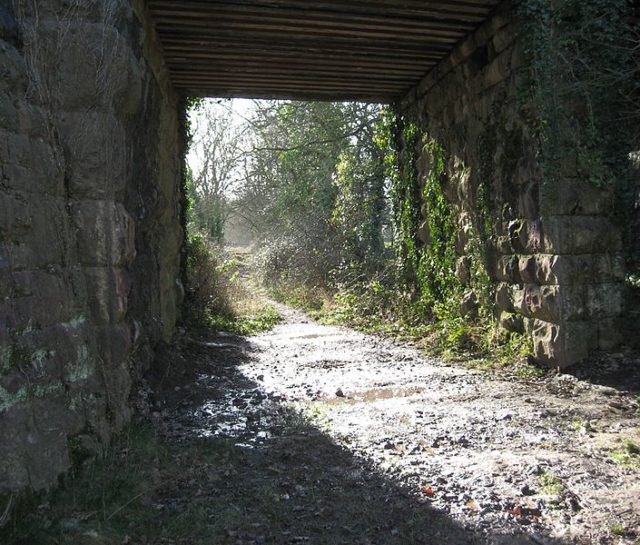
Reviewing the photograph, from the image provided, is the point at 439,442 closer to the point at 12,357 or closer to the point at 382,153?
the point at 12,357

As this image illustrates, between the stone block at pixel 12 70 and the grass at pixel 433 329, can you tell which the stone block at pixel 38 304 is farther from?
the grass at pixel 433 329

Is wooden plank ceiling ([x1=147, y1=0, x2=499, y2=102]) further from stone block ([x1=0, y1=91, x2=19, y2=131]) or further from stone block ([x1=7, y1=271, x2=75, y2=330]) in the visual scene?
stone block ([x1=7, y1=271, x2=75, y2=330])

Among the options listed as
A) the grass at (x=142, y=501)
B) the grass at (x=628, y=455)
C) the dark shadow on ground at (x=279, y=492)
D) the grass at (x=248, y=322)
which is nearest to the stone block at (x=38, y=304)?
the grass at (x=142, y=501)

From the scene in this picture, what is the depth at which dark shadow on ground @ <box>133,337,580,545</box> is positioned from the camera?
2.85 meters

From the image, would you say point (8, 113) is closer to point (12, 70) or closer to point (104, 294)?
point (12, 70)

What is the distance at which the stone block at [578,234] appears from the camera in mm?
5512

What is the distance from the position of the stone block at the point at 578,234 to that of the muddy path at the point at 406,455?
1.11 metres

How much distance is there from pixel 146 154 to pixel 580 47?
4.24 m

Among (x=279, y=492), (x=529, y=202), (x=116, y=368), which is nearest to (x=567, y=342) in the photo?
(x=529, y=202)

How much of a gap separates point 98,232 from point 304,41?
3801mm

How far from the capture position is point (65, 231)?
11.6 ft

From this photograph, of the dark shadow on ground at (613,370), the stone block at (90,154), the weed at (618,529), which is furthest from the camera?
the dark shadow on ground at (613,370)

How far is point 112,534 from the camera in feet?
8.95

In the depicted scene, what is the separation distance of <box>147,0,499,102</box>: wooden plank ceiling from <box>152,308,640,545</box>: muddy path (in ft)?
11.7
